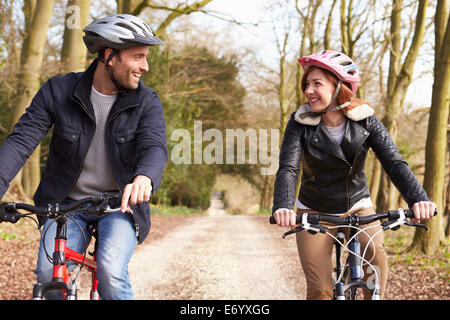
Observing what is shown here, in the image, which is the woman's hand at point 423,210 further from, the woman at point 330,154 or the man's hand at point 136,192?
the man's hand at point 136,192

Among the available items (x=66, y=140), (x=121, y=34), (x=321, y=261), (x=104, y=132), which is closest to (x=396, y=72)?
(x=321, y=261)

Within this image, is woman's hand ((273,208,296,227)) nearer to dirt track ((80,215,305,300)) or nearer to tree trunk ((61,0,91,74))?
dirt track ((80,215,305,300))

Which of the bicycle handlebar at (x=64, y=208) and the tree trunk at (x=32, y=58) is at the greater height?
the tree trunk at (x=32, y=58)

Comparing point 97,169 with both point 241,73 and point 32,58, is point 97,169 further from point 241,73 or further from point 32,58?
point 241,73

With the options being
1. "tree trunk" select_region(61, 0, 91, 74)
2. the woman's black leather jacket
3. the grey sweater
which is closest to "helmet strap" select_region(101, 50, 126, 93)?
the grey sweater

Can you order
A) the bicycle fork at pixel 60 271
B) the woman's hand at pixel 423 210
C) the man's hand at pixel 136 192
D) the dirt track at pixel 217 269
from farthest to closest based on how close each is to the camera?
1. the dirt track at pixel 217 269
2. the woman's hand at pixel 423 210
3. the bicycle fork at pixel 60 271
4. the man's hand at pixel 136 192

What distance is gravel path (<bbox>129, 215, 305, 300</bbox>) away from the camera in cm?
767

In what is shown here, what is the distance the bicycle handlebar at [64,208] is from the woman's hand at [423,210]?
65.1 inches

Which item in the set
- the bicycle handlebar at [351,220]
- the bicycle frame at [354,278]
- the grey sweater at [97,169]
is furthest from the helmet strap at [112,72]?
the bicycle frame at [354,278]

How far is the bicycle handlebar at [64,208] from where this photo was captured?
8.15 ft

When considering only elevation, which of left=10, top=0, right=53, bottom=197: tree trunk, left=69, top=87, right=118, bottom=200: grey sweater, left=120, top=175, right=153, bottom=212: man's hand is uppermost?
left=10, top=0, right=53, bottom=197: tree trunk

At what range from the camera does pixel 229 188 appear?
3919 cm

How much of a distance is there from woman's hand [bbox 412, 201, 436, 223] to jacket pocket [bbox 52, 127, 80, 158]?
1984 millimetres
